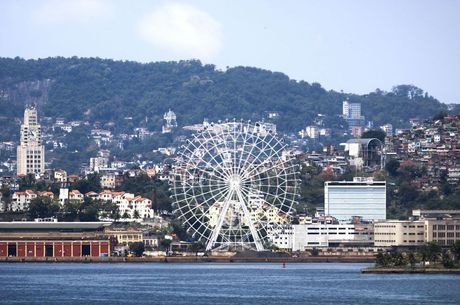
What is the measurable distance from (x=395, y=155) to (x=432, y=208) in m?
30.4

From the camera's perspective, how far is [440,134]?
187 meters

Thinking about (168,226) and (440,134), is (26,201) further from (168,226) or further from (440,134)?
(440,134)

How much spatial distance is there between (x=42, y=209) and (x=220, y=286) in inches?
2183

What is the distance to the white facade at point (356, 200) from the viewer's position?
149000 millimetres

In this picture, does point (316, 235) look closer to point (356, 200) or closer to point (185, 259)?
point (185, 259)

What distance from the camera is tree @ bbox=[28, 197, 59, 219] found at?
481 ft

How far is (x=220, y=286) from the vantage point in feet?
307

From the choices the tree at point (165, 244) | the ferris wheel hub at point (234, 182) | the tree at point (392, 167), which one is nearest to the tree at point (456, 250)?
the ferris wheel hub at point (234, 182)

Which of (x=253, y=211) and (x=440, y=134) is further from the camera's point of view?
(x=440, y=134)

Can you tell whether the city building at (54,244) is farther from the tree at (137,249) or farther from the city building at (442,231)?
the city building at (442,231)

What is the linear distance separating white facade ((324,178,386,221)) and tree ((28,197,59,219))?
65.1 feet

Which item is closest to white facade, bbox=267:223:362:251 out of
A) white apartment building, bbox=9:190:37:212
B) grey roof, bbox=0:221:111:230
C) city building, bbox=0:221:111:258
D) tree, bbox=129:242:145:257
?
tree, bbox=129:242:145:257

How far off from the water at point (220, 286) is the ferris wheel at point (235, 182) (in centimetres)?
562

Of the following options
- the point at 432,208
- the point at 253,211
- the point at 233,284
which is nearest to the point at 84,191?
the point at 432,208
